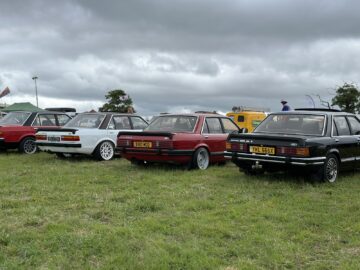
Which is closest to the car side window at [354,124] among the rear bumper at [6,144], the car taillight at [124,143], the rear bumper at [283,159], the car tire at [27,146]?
the rear bumper at [283,159]

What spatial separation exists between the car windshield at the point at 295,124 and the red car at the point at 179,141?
159cm

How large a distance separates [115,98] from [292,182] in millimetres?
31537

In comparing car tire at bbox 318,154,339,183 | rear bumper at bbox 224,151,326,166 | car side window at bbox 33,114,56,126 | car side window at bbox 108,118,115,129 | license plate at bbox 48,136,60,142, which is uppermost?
car side window at bbox 33,114,56,126

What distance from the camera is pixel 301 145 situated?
7.96 m

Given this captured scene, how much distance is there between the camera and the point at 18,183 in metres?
8.27

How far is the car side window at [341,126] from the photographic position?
911 centimetres

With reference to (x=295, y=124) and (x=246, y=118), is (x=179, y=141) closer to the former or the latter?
(x=295, y=124)

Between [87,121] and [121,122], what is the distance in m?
0.95

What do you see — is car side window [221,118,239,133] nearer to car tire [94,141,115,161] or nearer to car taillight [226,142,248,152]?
car taillight [226,142,248,152]

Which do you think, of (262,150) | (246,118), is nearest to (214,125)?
(262,150)

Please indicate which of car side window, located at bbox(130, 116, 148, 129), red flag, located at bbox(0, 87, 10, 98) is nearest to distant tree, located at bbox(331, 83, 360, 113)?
car side window, located at bbox(130, 116, 148, 129)

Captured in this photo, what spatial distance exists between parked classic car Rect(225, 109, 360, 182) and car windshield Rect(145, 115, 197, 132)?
1708 millimetres

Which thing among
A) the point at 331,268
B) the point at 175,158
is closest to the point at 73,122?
the point at 175,158

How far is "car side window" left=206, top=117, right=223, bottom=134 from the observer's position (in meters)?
10.9
